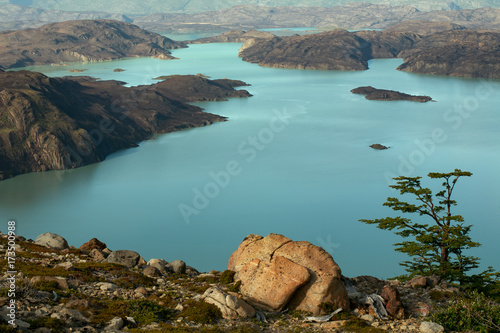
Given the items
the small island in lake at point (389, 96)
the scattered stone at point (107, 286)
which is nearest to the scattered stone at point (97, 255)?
the scattered stone at point (107, 286)

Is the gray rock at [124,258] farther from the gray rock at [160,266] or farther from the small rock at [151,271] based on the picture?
the small rock at [151,271]

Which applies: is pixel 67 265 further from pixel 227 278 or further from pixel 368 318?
pixel 368 318

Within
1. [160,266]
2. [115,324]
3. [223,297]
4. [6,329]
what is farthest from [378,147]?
[6,329]

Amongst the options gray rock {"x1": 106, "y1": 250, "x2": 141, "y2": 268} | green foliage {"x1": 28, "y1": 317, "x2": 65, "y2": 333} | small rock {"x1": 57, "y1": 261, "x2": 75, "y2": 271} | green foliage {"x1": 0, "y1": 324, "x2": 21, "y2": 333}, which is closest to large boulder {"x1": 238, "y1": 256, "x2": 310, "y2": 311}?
gray rock {"x1": 106, "y1": 250, "x2": 141, "y2": 268}

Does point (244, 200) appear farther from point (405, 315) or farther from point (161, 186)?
point (405, 315)

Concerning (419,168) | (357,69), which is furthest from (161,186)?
(357,69)
